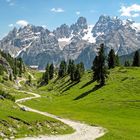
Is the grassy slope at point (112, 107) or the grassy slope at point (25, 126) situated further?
the grassy slope at point (112, 107)

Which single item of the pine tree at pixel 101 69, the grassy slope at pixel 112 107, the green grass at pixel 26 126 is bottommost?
the grassy slope at pixel 112 107

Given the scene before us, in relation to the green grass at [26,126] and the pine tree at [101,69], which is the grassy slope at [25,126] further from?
the pine tree at [101,69]

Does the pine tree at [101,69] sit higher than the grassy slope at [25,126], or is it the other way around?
the pine tree at [101,69]

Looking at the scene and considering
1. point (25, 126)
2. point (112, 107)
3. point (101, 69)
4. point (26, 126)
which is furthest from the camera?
point (101, 69)

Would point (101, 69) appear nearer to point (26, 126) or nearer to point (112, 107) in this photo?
point (112, 107)

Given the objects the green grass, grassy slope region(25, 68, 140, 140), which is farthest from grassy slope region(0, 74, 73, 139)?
grassy slope region(25, 68, 140, 140)

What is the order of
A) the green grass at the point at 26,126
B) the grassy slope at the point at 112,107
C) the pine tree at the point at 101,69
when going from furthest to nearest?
the pine tree at the point at 101,69 → the grassy slope at the point at 112,107 → the green grass at the point at 26,126

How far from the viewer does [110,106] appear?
93.8 m

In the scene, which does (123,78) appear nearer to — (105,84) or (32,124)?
(105,84)

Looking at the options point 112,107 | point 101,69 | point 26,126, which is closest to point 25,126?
point 26,126

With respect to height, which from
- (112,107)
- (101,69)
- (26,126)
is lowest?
(112,107)

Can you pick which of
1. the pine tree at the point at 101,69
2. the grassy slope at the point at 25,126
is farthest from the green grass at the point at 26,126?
the pine tree at the point at 101,69

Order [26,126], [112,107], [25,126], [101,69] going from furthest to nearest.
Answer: [101,69]
[112,107]
[26,126]
[25,126]

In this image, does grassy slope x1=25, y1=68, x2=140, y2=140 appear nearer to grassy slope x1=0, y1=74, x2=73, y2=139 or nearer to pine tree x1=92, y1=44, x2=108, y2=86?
pine tree x1=92, y1=44, x2=108, y2=86
